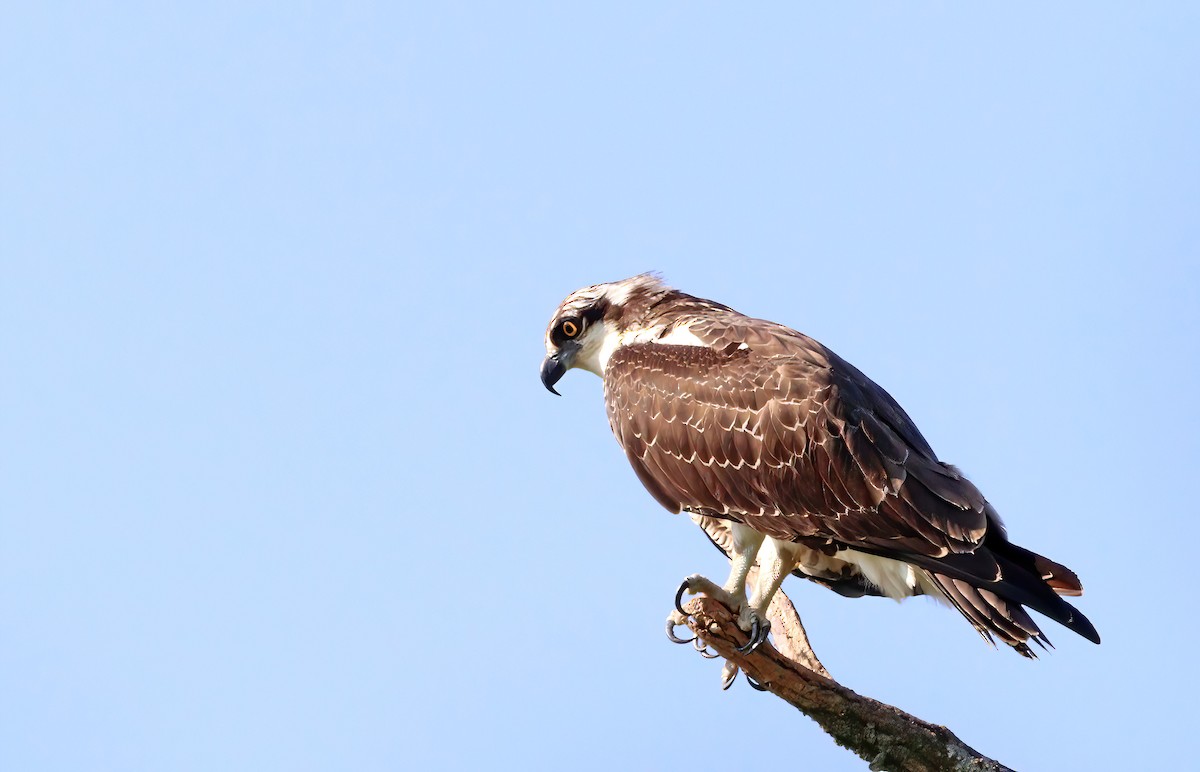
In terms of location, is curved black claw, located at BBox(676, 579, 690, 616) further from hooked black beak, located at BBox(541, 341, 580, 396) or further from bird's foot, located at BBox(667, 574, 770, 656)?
hooked black beak, located at BBox(541, 341, 580, 396)

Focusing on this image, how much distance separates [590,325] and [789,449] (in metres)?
2.17

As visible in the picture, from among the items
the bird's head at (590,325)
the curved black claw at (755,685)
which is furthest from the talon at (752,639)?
the bird's head at (590,325)

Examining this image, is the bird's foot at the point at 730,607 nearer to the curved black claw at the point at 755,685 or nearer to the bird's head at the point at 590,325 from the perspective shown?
the curved black claw at the point at 755,685

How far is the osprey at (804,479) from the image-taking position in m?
7.53

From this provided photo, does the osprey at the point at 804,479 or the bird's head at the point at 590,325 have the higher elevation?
the bird's head at the point at 590,325

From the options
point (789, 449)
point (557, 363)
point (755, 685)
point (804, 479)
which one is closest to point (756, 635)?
point (755, 685)

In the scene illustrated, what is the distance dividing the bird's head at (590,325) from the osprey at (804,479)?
1.34 ft

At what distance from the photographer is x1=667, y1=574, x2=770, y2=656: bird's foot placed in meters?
7.60

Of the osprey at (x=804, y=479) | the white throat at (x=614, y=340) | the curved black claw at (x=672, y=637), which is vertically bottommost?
the curved black claw at (x=672, y=637)

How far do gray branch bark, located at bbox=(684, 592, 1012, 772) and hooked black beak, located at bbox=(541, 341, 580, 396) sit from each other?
2.58m

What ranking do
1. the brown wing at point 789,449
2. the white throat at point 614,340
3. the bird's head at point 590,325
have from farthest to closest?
the bird's head at point 590,325, the white throat at point 614,340, the brown wing at point 789,449

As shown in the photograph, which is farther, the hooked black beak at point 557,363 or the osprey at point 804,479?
the hooked black beak at point 557,363

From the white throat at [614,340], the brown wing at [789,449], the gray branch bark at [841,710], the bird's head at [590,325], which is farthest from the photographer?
the bird's head at [590,325]

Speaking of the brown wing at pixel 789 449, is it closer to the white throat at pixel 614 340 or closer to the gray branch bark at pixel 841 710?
the white throat at pixel 614 340
